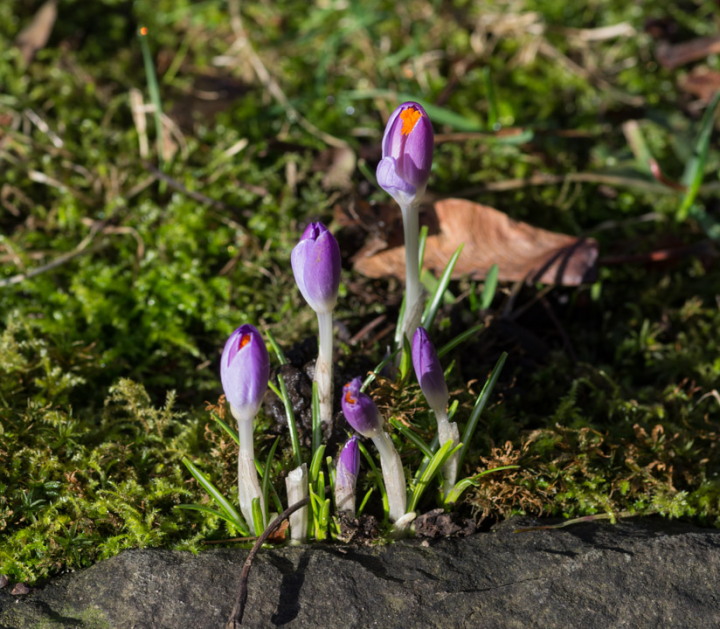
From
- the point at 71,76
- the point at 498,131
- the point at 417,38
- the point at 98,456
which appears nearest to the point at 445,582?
the point at 98,456

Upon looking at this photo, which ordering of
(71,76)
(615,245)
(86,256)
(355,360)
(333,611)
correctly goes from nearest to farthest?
(333,611) → (355,360) → (86,256) → (615,245) → (71,76)

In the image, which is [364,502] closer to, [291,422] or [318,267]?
[291,422]

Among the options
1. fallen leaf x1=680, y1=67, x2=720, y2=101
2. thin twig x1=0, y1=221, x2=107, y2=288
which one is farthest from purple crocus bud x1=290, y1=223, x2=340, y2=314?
fallen leaf x1=680, y1=67, x2=720, y2=101

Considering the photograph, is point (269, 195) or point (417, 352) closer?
point (417, 352)

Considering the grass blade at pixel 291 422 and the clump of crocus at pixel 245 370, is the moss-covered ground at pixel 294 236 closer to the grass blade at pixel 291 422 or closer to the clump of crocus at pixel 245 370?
the grass blade at pixel 291 422

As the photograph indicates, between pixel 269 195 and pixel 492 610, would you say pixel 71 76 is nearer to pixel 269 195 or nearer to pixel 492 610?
pixel 269 195

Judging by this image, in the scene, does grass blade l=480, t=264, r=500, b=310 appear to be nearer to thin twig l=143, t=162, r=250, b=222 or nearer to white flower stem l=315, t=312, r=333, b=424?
white flower stem l=315, t=312, r=333, b=424
